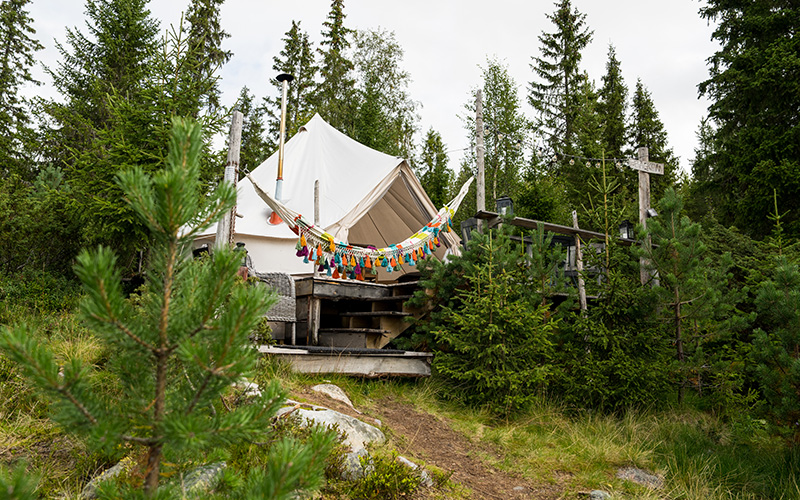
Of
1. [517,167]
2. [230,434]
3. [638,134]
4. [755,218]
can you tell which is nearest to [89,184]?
[230,434]

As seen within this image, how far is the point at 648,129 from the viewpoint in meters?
18.7

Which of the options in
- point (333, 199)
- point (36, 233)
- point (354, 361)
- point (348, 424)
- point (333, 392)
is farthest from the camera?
point (333, 199)

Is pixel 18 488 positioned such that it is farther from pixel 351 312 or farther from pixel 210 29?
pixel 210 29

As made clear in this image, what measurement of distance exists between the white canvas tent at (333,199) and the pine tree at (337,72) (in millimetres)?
7691

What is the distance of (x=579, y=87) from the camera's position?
59.9 ft

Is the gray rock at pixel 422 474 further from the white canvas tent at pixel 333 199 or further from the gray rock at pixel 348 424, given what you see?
the white canvas tent at pixel 333 199

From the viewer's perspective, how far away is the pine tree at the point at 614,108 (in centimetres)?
1742

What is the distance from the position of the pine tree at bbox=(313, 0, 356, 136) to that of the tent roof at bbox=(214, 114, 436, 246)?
7.67 meters

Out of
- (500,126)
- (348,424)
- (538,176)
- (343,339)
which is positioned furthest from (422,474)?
(500,126)

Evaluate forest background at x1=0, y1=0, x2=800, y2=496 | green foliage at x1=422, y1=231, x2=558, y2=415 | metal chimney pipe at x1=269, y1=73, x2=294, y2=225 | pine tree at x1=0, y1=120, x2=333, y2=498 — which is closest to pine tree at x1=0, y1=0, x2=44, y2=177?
forest background at x1=0, y1=0, x2=800, y2=496

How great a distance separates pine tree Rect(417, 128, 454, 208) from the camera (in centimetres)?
1300

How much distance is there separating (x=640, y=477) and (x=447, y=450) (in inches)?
52.8

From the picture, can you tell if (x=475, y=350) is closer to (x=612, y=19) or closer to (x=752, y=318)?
(x=752, y=318)

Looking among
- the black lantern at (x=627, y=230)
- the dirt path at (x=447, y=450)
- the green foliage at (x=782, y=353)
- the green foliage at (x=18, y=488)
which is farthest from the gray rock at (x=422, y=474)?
the black lantern at (x=627, y=230)
